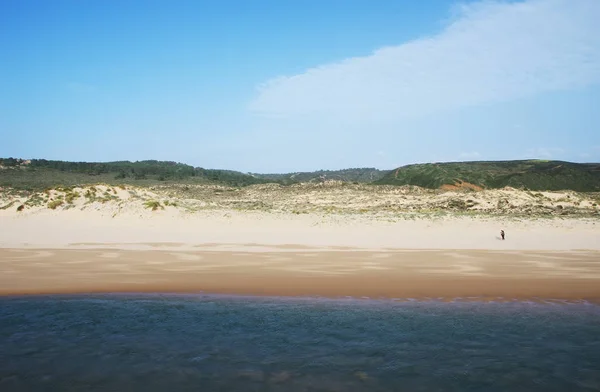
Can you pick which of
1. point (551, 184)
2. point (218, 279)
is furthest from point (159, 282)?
point (551, 184)

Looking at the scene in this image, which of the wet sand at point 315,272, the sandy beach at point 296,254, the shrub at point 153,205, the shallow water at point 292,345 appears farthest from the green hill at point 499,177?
the shallow water at point 292,345

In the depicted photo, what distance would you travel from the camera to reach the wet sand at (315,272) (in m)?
12.8

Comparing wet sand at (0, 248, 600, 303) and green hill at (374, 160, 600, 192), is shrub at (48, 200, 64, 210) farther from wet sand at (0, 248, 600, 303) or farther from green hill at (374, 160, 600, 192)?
green hill at (374, 160, 600, 192)

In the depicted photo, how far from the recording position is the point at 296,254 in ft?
63.3

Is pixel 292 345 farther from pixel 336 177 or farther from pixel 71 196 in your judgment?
pixel 336 177

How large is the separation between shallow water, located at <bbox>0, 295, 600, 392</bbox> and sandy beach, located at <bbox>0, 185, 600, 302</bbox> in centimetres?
154

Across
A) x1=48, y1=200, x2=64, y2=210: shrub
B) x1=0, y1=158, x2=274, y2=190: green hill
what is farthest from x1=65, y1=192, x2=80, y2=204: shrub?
x1=0, y1=158, x2=274, y2=190: green hill

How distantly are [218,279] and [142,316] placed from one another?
4.01 m

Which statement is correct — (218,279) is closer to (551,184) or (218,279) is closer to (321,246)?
(321,246)

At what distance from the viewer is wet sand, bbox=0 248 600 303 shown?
12789mm

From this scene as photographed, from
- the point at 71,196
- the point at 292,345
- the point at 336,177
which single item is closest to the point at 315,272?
the point at 292,345

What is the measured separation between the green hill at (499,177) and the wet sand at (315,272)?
4513 cm

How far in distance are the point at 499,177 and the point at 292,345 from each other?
64.9 m

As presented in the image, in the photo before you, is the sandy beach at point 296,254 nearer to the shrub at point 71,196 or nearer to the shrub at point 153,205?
the shrub at point 153,205
